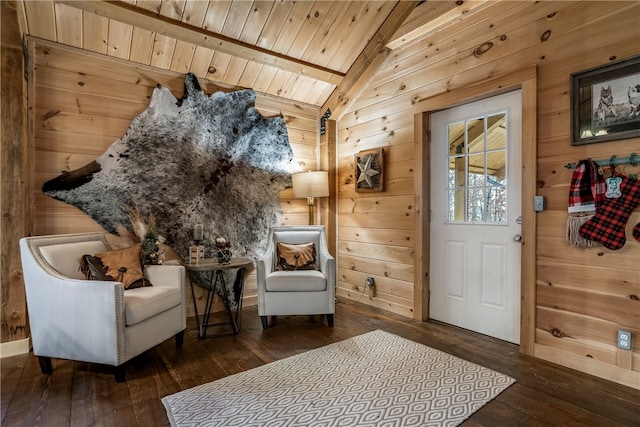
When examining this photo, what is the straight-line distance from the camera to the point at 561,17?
2.23m

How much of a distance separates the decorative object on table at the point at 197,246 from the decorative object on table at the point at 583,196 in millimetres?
2804

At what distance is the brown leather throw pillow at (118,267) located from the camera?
2295 mm

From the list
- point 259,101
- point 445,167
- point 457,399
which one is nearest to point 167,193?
point 259,101

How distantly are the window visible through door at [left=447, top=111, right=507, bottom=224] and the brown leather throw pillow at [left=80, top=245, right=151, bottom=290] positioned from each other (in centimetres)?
259

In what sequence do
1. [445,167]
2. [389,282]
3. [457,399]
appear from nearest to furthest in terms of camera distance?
[457,399]
[445,167]
[389,282]

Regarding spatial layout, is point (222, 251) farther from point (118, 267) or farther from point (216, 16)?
point (216, 16)

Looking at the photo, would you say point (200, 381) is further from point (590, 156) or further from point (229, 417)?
point (590, 156)

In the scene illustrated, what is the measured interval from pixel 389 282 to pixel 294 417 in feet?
6.53

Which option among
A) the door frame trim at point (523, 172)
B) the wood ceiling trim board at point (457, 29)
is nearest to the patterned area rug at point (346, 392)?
the door frame trim at point (523, 172)

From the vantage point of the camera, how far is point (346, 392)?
6.21 ft

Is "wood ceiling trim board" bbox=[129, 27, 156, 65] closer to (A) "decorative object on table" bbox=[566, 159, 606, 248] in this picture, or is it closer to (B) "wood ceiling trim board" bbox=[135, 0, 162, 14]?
(B) "wood ceiling trim board" bbox=[135, 0, 162, 14]

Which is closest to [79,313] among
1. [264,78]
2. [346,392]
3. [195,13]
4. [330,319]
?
[346,392]

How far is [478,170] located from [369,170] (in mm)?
1105

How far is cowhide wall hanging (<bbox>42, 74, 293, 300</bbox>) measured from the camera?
2812 millimetres
